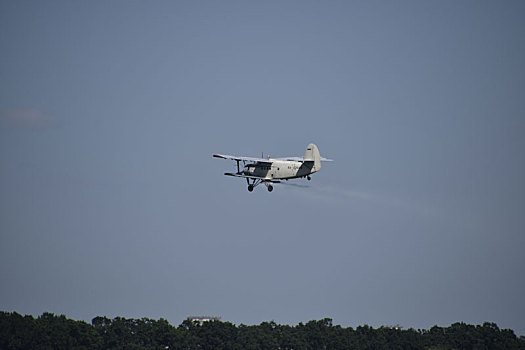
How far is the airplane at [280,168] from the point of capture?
10812cm

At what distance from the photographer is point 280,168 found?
108750 millimetres

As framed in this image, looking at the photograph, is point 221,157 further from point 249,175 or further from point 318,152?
point 318,152

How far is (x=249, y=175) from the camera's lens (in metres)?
110

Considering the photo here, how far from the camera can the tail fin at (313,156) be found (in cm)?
10819

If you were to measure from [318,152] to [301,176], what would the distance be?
3598 millimetres

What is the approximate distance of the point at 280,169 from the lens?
357 feet

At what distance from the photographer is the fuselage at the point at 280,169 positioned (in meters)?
108

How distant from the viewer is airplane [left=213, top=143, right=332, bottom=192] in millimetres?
108125

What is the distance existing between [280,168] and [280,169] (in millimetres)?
122

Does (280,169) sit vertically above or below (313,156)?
below

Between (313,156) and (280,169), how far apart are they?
14.2 feet

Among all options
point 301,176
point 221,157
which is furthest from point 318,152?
point 221,157

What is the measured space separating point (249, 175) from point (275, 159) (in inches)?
149

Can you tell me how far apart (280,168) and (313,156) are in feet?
14.0
